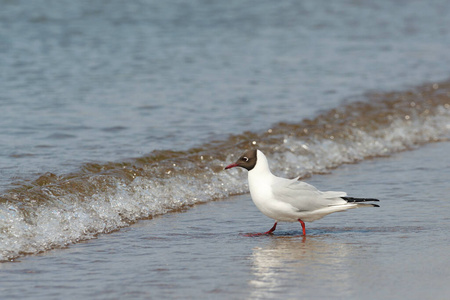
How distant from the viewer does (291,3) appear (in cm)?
2473

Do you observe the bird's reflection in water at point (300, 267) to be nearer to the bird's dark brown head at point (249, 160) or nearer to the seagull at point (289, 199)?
the seagull at point (289, 199)

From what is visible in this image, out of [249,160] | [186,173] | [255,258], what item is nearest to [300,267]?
[255,258]

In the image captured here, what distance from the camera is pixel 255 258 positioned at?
5.20 metres

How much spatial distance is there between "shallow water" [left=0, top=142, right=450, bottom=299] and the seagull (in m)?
0.20

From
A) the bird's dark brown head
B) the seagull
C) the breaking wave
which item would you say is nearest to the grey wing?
the seagull

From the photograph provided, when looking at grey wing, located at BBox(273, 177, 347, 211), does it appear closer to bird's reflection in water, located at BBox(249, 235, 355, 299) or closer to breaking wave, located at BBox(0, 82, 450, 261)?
bird's reflection in water, located at BBox(249, 235, 355, 299)

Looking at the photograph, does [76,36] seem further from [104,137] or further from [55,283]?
[55,283]

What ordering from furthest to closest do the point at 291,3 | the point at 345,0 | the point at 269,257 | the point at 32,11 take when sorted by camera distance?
the point at 345,0
the point at 291,3
the point at 32,11
the point at 269,257

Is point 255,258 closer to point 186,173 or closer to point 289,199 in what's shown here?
point 289,199

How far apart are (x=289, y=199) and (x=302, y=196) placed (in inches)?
4.6

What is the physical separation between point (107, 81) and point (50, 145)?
4.48 meters

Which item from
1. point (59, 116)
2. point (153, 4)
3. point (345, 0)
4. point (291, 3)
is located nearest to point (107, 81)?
point (59, 116)

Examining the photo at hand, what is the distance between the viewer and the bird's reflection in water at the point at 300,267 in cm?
441

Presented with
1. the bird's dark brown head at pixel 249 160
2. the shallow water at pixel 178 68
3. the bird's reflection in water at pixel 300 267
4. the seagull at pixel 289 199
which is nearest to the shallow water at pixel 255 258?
the bird's reflection in water at pixel 300 267
